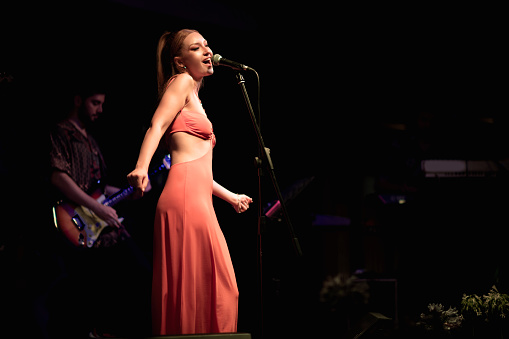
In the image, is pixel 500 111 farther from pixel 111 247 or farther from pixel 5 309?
pixel 5 309

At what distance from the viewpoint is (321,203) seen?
598 cm

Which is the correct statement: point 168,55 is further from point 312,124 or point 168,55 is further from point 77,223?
point 312,124

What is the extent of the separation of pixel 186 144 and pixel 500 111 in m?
4.72

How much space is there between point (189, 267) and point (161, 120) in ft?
→ 2.26

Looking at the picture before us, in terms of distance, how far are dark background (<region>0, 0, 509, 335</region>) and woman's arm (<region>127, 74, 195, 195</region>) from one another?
5.70 feet

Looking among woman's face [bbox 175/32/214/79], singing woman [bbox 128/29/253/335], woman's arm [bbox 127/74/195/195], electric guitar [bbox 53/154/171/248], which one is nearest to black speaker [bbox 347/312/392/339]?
singing woman [bbox 128/29/253/335]

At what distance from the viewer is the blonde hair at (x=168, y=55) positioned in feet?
8.77

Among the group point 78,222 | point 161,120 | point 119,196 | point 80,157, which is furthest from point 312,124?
point 161,120

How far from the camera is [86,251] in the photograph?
4062mm

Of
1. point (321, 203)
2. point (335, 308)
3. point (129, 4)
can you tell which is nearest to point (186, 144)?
point (129, 4)

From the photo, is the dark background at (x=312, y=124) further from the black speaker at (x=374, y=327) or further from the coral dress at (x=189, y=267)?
the coral dress at (x=189, y=267)

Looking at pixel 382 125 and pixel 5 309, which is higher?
pixel 382 125

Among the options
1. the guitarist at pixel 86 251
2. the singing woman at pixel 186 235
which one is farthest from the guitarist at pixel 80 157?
the singing woman at pixel 186 235

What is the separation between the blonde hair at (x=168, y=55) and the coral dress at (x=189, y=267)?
56 cm
